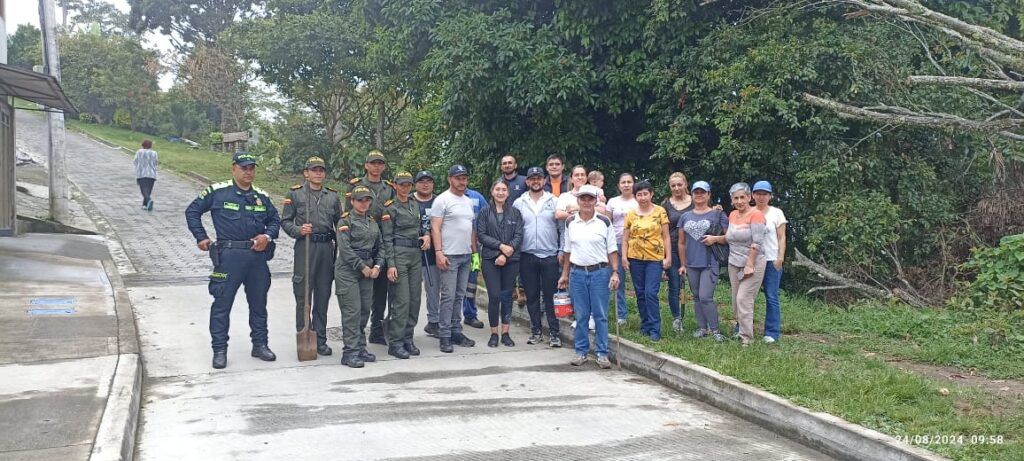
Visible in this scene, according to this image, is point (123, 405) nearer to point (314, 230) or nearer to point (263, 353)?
point (263, 353)

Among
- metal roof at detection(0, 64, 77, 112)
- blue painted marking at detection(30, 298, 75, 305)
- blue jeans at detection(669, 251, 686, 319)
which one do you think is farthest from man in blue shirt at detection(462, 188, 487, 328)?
metal roof at detection(0, 64, 77, 112)

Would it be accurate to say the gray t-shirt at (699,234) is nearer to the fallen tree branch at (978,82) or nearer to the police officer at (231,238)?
the fallen tree branch at (978,82)

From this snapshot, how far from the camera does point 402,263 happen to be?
8188 mm

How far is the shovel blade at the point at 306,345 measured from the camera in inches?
311

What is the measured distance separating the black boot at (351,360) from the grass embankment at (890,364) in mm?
2679

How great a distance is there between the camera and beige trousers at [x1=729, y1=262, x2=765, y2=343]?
8.16 metres

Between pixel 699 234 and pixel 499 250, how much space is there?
1.98m

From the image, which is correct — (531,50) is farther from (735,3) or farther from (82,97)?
(82,97)

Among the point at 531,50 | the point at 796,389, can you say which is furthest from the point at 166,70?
the point at 796,389

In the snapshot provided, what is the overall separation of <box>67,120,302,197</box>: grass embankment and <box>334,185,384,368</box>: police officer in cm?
1606

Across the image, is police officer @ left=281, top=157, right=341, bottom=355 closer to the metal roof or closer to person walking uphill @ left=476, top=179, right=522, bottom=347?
person walking uphill @ left=476, top=179, right=522, bottom=347

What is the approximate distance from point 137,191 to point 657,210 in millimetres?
19508

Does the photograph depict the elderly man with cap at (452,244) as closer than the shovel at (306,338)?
No

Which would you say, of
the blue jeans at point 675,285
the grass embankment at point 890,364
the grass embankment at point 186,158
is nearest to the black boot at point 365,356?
the grass embankment at point 890,364
